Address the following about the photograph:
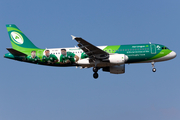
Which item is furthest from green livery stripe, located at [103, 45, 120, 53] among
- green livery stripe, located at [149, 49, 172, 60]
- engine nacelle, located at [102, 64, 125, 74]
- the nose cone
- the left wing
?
the nose cone

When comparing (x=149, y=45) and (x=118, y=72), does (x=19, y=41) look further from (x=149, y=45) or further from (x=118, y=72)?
(x=149, y=45)

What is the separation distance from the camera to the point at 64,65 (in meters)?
49.8

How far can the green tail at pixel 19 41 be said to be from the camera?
51.5 metres

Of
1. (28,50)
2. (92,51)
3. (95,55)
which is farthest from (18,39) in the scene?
(95,55)

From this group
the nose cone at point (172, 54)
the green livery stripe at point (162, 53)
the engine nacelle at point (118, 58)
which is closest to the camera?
the engine nacelle at point (118, 58)

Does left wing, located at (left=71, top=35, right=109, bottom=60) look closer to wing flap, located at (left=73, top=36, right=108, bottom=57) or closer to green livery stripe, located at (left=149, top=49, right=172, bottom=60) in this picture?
wing flap, located at (left=73, top=36, right=108, bottom=57)

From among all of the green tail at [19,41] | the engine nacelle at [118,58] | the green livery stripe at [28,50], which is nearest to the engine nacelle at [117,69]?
the engine nacelle at [118,58]

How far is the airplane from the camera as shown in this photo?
157 ft

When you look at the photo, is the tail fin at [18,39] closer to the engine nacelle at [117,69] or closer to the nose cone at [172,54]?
the engine nacelle at [117,69]

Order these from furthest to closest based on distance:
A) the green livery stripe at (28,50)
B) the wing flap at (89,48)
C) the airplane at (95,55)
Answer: the green livery stripe at (28,50) → the airplane at (95,55) → the wing flap at (89,48)

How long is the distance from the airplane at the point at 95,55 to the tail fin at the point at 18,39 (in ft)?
2.68

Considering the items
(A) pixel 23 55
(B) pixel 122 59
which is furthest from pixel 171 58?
(A) pixel 23 55

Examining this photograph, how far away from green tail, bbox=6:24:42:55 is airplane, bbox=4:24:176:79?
8.7 inches

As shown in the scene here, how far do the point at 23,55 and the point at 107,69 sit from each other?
13382mm
